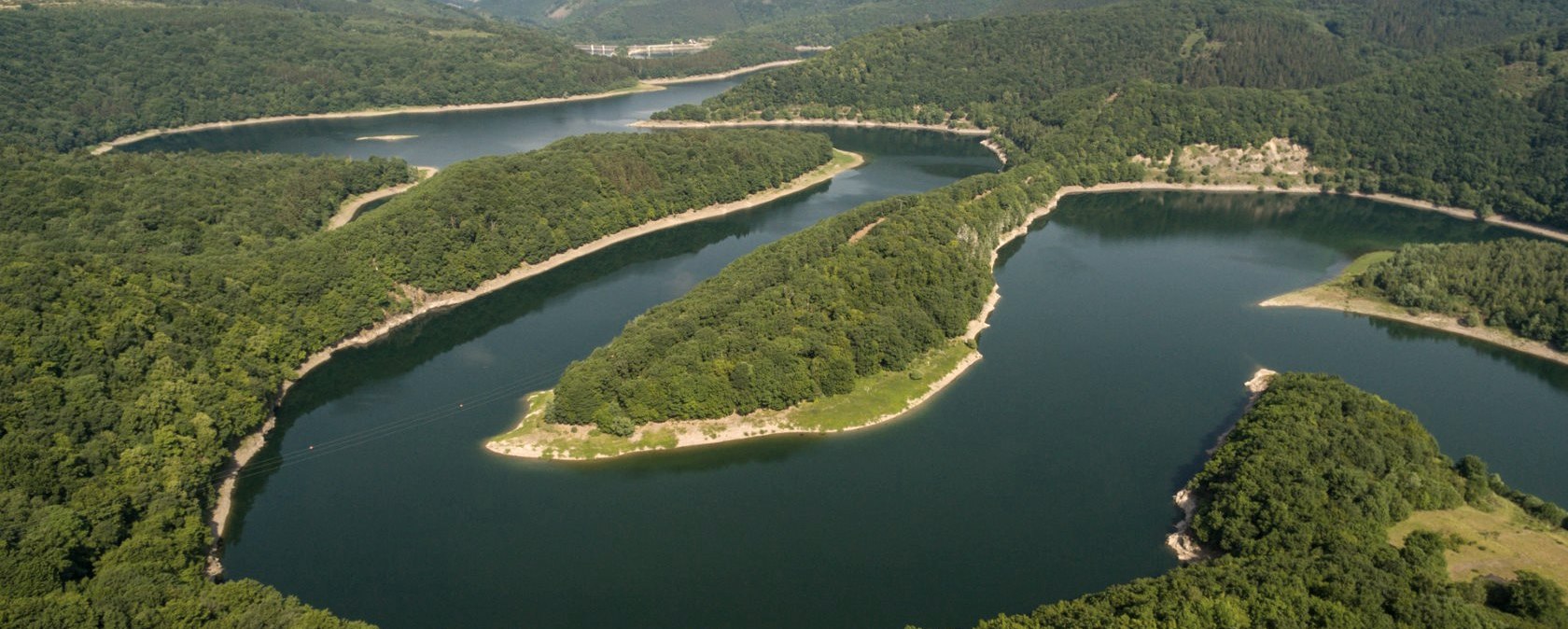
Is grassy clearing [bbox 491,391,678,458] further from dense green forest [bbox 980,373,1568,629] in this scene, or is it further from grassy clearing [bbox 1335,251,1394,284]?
grassy clearing [bbox 1335,251,1394,284]

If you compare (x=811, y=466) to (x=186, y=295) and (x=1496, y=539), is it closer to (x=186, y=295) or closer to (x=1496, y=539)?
(x=1496, y=539)

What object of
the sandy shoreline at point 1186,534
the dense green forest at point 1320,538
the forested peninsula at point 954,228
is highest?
the forested peninsula at point 954,228

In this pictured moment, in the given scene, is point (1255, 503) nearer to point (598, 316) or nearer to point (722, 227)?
point (598, 316)

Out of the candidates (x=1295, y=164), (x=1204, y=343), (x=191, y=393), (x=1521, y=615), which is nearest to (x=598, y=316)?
(x=191, y=393)

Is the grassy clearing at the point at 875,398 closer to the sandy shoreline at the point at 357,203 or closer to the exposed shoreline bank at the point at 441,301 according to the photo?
the exposed shoreline bank at the point at 441,301

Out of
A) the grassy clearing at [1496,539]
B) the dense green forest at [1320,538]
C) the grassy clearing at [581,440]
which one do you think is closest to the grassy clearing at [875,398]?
the grassy clearing at [581,440]

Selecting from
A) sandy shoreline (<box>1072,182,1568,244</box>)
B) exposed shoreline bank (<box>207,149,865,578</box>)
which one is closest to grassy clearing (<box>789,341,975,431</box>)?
exposed shoreline bank (<box>207,149,865,578</box>)

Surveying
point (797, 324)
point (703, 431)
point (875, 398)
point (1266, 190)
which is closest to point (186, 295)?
point (703, 431)
